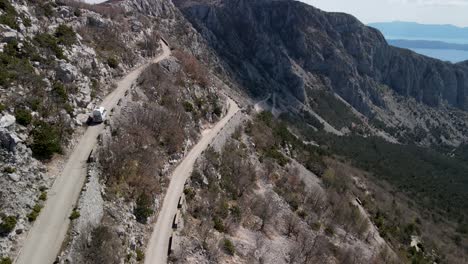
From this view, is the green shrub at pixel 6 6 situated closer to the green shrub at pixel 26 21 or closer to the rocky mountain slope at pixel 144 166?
the rocky mountain slope at pixel 144 166

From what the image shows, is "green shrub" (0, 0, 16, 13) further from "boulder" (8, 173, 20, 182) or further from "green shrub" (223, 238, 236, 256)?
"green shrub" (223, 238, 236, 256)

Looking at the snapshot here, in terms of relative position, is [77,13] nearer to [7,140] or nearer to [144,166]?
[144,166]

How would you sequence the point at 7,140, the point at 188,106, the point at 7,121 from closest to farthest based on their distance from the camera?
1. the point at 7,140
2. the point at 7,121
3. the point at 188,106

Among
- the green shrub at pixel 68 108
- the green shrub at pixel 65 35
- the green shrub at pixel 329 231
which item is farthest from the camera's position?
the green shrub at pixel 329 231

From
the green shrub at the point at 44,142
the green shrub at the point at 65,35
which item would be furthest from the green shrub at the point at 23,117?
the green shrub at the point at 65,35

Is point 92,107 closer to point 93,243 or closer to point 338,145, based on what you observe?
point 93,243

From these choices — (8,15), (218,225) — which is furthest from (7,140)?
(8,15)

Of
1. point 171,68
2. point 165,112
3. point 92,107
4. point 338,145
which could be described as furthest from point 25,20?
point 338,145
